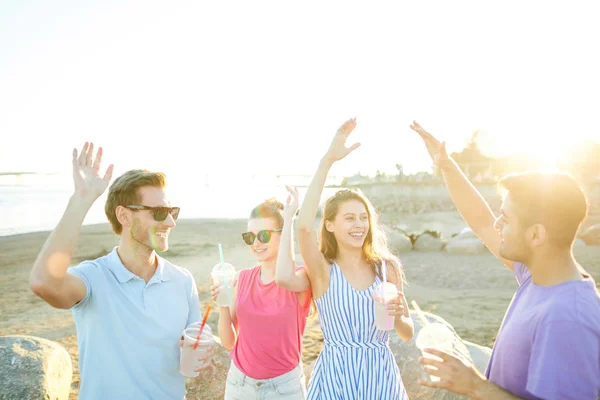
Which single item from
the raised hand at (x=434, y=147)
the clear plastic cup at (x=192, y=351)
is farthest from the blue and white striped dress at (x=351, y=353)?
the raised hand at (x=434, y=147)

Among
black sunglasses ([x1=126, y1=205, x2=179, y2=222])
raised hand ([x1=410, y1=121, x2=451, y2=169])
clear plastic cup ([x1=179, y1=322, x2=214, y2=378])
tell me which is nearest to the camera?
clear plastic cup ([x1=179, y1=322, x2=214, y2=378])

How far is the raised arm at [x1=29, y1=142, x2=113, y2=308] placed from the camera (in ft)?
7.12

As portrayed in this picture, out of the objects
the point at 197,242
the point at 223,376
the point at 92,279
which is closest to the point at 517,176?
the point at 92,279

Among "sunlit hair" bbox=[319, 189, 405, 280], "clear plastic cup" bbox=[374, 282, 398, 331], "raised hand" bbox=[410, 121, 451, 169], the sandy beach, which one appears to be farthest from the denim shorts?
the sandy beach

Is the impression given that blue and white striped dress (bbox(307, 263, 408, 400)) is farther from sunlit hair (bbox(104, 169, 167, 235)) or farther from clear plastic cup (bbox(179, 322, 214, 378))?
sunlit hair (bbox(104, 169, 167, 235))

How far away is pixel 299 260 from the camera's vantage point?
1381 cm

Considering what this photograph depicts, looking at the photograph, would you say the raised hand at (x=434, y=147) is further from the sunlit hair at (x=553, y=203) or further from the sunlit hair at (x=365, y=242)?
the sunlit hair at (x=553, y=203)

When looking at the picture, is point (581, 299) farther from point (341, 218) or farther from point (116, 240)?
point (116, 240)

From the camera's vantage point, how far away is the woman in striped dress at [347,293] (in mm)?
2787

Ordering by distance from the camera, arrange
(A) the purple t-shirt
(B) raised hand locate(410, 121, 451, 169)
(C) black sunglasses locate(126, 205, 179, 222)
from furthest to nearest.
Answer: (B) raised hand locate(410, 121, 451, 169) → (C) black sunglasses locate(126, 205, 179, 222) → (A) the purple t-shirt

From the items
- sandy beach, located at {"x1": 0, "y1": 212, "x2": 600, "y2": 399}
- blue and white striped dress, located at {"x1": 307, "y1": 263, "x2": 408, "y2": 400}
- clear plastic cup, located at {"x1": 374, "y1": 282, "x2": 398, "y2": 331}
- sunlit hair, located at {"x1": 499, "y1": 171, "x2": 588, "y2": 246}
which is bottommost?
sandy beach, located at {"x1": 0, "y1": 212, "x2": 600, "y2": 399}

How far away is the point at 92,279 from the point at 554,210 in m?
2.35

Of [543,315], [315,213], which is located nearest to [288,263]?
[315,213]

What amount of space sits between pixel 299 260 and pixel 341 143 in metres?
10.9
